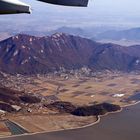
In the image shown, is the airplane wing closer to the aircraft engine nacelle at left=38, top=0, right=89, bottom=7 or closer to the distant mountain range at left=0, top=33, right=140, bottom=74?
the aircraft engine nacelle at left=38, top=0, right=89, bottom=7

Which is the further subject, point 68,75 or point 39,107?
point 68,75

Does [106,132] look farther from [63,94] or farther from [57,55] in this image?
[57,55]

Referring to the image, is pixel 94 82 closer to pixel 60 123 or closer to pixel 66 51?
pixel 66 51

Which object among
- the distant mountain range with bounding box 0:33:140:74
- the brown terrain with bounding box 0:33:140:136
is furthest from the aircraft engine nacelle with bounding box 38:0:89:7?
the distant mountain range with bounding box 0:33:140:74

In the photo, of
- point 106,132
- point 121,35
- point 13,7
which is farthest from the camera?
point 121,35

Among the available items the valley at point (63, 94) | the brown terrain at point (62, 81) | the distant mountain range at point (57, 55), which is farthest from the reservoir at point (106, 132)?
the distant mountain range at point (57, 55)

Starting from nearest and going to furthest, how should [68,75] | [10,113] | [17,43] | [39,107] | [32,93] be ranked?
[10,113]
[39,107]
[32,93]
[68,75]
[17,43]

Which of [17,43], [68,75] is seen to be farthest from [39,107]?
[17,43]

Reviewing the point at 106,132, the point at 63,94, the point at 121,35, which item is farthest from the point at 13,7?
the point at 121,35
